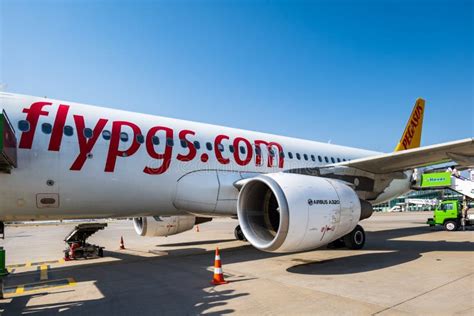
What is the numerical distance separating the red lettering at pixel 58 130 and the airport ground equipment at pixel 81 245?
148 inches

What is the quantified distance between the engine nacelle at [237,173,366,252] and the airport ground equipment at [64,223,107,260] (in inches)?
191

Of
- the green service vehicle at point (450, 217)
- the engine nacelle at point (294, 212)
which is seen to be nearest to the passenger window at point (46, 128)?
the engine nacelle at point (294, 212)

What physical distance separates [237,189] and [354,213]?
3.03 metres

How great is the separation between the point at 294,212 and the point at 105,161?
4.06 meters

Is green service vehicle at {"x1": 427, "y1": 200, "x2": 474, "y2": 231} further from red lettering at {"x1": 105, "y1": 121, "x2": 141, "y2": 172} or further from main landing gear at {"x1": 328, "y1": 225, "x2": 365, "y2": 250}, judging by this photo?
red lettering at {"x1": 105, "y1": 121, "x2": 141, "y2": 172}

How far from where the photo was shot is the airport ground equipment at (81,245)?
33.2 feet

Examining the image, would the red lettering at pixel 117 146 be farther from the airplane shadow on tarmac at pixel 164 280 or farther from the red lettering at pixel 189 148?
the airplane shadow on tarmac at pixel 164 280

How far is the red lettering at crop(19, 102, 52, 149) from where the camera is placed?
6.68m

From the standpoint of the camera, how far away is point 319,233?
7.00 meters

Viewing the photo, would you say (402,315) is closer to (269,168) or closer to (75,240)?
(269,168)

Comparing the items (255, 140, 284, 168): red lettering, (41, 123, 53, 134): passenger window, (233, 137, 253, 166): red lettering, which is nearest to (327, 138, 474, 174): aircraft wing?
(255, 140, 284, 168): red lettering

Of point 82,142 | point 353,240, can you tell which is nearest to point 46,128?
point 82,142

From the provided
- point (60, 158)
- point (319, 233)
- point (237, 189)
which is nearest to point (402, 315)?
point (319, 233)

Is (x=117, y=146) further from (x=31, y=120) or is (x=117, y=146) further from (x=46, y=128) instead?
(x=31, y=120)
